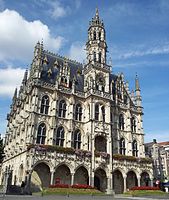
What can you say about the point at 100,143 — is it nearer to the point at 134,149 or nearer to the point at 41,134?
the point at 134,149

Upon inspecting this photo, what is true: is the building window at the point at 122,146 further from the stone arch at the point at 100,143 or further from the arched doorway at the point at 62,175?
the arched doorway at the point at 62,175

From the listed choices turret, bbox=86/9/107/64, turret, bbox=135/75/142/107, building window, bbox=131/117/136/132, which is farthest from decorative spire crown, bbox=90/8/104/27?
building window, bbox=131/117/136/132

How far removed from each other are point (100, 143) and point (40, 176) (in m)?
12.2

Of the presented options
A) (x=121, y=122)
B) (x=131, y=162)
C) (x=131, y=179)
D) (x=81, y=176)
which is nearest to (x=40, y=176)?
(x=81, y=176)

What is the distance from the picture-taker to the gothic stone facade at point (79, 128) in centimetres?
3300

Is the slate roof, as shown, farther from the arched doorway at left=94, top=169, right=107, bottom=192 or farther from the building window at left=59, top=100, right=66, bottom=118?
the arched doorway at left=94, top=169, right=107, bottom=192

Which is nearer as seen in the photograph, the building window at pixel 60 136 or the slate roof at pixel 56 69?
the building window at pixel 60 136

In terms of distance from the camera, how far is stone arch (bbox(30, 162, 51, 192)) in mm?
31844

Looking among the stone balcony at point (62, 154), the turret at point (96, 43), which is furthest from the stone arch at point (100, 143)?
the turret at point (96, 43)

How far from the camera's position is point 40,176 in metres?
32.3

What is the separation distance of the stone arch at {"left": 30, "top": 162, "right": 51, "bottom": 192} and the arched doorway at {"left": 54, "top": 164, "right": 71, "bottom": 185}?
4.35 ft

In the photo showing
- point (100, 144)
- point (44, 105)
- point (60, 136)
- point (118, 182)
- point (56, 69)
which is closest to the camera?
point (60, 136)

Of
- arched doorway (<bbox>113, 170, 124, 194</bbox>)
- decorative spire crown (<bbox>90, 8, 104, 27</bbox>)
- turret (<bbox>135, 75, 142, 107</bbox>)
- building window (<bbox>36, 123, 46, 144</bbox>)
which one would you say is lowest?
arched doorway (<bbox>113, 170, 124, 194</bbox>)

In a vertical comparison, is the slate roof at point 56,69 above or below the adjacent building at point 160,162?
above
